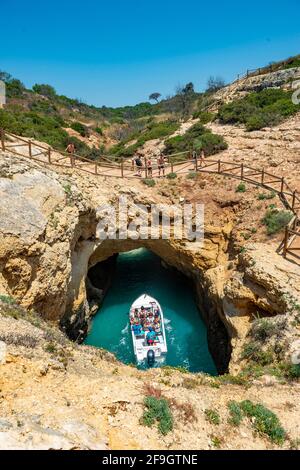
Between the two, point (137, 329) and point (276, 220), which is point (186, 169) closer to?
point (276, 220)

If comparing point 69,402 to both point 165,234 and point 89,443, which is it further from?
point 165,234

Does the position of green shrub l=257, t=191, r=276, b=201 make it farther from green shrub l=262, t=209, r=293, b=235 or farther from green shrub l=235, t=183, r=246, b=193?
green shrub l=262, t=209, r=293, b=235

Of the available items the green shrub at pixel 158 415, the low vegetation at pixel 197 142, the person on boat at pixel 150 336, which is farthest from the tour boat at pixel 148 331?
the low vegetation at pixel 197 142

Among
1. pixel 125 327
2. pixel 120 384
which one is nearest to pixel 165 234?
pixel 125 327

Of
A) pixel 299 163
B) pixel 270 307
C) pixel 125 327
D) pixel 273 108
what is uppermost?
pixel 273 108

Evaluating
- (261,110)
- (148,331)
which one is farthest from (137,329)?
(261,110)

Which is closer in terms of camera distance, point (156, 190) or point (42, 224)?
point (42, 224)
